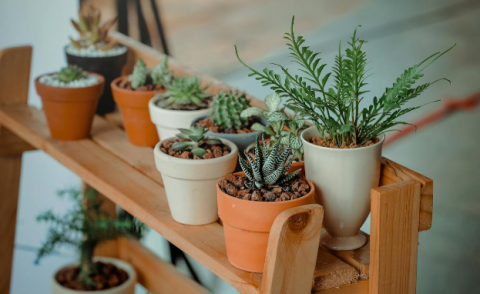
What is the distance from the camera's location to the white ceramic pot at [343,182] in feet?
2.61

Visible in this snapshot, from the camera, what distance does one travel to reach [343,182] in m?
0.81

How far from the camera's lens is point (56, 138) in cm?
135

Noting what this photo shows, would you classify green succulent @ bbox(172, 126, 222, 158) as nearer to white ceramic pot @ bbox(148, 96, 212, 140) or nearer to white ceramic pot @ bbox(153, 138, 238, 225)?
white ceramic pot @ bbox(153, 138, 238, 225)

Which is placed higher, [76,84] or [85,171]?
[76,84]

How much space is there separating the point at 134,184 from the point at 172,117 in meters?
0.15

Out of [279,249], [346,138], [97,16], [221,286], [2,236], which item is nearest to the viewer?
[279,249]

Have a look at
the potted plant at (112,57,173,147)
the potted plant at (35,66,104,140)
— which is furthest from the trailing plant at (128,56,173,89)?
the potted plant at (35,66,104,140)

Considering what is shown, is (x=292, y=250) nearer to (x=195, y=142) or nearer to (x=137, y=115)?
(x=195, y=142)

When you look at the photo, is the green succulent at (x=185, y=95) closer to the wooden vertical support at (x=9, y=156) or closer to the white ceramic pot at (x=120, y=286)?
the wooden vertical support at (x=9, y=156)

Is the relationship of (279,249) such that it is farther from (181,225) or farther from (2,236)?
(2,236)

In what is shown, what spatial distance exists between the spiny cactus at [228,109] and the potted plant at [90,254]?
0.78 meters

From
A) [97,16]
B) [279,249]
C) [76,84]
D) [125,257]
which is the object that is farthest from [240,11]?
[279,249]

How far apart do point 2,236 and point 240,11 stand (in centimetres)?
97

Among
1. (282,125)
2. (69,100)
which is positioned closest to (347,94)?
(282,125)
